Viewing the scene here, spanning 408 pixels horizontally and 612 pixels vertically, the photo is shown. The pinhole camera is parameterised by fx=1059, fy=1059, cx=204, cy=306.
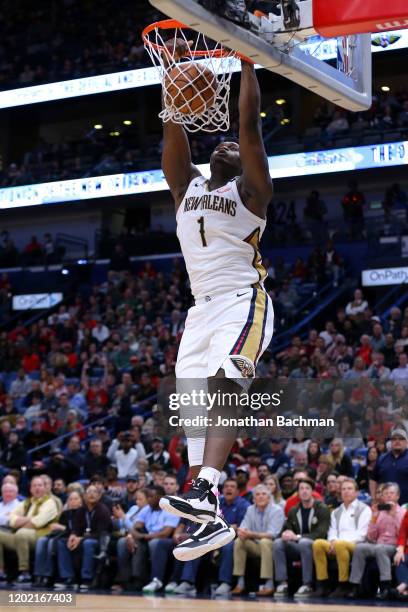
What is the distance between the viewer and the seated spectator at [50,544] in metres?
12.2

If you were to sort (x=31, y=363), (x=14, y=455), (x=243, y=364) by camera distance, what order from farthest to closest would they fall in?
(x=31, y=363), (x=14, y=455), (x=243, y=364)

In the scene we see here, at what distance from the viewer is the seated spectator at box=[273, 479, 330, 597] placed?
10688 millimetres

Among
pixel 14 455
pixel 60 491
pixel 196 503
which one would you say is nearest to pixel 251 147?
pixel 196 503

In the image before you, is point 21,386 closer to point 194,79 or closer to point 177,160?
point 177,160

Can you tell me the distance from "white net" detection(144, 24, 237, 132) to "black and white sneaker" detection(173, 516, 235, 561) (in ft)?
7.01

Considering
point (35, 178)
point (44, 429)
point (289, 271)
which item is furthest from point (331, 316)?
point (35, 178)

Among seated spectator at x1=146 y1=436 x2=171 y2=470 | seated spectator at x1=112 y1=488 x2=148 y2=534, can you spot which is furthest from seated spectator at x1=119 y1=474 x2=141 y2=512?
seated spectator at x1=146 y1=436 x2=171 y2=470

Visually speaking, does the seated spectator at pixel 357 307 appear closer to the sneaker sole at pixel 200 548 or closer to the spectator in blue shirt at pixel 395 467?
the spectator in blue shirt at pixel 395 467

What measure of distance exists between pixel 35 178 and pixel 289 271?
22.8ft

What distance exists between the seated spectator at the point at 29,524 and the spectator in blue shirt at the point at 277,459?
2618 millimetres

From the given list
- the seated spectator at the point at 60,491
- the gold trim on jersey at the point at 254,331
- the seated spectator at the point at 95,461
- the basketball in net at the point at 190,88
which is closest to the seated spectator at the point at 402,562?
the seated spectator at the point at 60,491

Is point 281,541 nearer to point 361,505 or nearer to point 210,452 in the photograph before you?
point 361,505

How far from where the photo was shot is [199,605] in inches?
349

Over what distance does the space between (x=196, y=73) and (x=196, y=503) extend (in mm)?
2305
